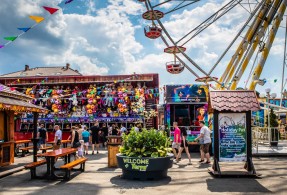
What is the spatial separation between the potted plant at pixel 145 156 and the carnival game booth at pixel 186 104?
46.8ft

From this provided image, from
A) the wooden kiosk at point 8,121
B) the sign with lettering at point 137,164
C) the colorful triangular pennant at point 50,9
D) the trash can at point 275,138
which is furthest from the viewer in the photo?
the trash can at point 275,138

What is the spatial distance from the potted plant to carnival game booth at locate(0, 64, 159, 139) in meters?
18.7

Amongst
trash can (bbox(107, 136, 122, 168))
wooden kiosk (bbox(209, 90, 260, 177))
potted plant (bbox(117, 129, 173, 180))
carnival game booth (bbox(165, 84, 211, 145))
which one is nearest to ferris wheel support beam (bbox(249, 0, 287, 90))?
wooden kiosk (bbox(209, 90, 260, 177))

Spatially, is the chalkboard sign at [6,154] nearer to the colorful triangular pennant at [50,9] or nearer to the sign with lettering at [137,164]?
the sign with lettering at [137,164]

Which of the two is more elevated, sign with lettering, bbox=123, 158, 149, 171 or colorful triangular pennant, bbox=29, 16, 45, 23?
colorful triangular pennant, bbox=29, 16, 45, 23

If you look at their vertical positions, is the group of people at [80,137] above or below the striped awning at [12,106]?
below

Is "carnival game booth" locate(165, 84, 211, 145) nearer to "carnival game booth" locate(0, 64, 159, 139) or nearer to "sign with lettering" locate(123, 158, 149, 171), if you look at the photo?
"carnival game booth" locate(0, 64, 159, 139)

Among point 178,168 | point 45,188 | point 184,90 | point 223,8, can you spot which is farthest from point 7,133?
point 184,90

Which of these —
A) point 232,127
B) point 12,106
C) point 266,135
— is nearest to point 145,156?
point 232,127

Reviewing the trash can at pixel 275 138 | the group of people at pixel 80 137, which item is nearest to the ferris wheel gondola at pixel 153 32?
the group of people at pixel 80 137

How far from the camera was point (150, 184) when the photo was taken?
349 inches

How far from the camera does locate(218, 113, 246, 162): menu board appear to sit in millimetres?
10258

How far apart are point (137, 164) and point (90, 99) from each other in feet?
71.4

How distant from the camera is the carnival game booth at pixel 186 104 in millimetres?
24266
